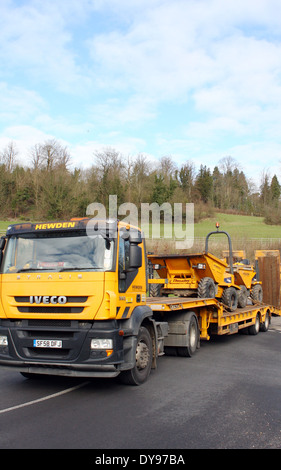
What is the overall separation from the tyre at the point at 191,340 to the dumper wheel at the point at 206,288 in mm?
1536

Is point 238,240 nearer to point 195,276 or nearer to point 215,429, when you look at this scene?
point 195,276

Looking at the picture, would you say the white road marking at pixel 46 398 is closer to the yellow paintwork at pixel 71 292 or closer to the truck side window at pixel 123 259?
the yellow paintwork at pixel 71 292

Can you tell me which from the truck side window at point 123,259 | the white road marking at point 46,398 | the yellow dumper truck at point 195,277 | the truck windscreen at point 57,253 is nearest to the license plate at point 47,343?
the white road marking at point 46,398

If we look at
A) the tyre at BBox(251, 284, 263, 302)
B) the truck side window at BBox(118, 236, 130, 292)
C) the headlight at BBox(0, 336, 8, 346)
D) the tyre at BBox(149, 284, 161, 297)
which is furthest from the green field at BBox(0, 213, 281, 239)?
the headlight at BBox(0, 336, 8, 346)

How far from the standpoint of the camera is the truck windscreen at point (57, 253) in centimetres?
634

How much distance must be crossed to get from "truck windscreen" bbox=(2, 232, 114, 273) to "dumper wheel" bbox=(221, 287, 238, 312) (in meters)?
6.74

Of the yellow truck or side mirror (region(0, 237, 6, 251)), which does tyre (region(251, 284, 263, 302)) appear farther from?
side mirror (region(0, 237, 6, 251))

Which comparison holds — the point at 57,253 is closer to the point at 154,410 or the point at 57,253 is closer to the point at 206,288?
the point at 154,410

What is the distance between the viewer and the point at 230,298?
40.1 ft

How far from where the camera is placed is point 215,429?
4.98 m

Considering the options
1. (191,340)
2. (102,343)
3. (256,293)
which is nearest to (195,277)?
(191,340)

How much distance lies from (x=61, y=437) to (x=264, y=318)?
11.6 meters

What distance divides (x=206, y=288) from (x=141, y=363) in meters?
4.67
